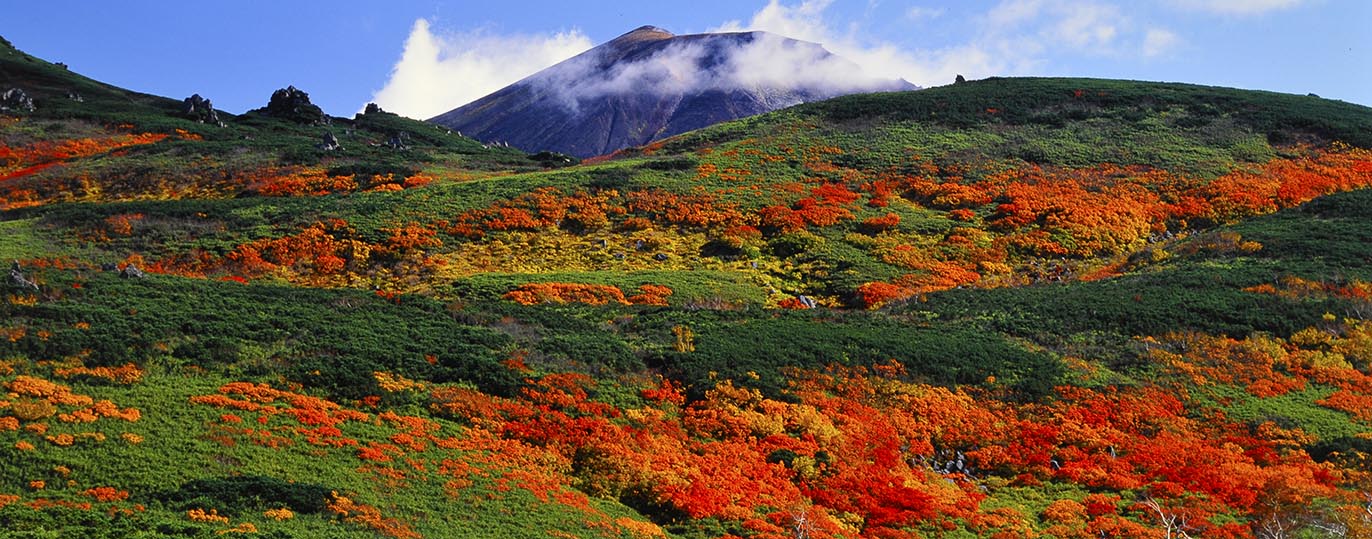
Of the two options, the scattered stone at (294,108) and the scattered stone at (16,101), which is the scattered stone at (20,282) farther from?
the scattered stone at (294,108)

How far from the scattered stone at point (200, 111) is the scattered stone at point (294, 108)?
25.0 feet

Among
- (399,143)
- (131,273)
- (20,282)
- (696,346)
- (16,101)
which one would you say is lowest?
(696,346)

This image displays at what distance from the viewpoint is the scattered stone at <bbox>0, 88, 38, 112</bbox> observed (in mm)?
98938

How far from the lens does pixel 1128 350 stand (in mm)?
39000

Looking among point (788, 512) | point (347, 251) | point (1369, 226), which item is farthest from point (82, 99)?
point (1369, 226)

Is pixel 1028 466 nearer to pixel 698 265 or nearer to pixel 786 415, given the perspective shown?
pixel 786 415

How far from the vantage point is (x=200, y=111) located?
367ft

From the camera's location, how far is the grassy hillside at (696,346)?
23312 millimetres

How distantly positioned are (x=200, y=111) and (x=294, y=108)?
41.4ft

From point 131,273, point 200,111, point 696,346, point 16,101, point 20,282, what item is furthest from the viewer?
point 200,111

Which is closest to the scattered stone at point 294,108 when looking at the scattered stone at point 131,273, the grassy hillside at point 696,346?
the grassy hillside at point 696,346

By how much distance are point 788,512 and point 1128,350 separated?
22.3 meters

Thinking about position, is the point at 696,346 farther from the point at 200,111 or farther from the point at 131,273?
the point at 200,111

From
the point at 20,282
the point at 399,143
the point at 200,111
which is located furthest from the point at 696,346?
the point at 200,111
